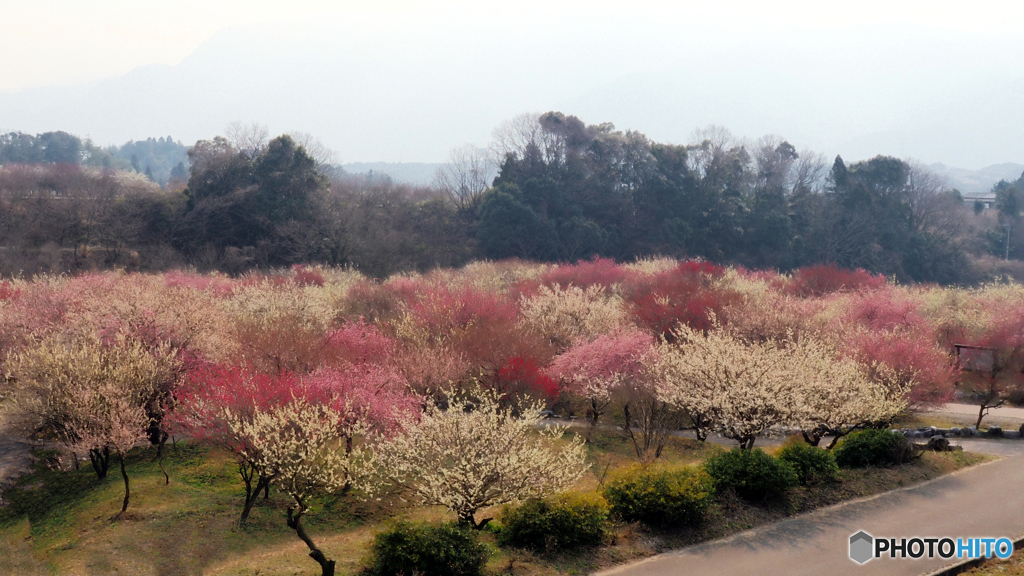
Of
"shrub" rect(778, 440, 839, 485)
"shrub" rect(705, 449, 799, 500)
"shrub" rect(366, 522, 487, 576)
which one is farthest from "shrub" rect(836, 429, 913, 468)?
"shrub" rect(366, 522, 487, 576)

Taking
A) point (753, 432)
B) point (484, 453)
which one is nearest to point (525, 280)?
point (753, 432)

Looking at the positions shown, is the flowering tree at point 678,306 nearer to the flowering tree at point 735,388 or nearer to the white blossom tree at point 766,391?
the white blossom tree at point 766,391

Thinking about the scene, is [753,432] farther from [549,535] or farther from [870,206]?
[870,206]

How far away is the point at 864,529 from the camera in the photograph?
13.2m

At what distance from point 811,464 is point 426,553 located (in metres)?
9.60

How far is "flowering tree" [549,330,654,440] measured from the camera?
21.8m

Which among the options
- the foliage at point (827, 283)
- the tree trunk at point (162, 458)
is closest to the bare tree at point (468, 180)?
the foliage at point (827, 283)

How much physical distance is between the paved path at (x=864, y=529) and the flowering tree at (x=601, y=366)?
8026 mm

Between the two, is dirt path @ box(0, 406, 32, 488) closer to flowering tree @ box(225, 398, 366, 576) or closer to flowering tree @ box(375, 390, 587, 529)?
flowering tree @ box(225, 398, 366, 576)

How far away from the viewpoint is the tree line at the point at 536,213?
4981cm

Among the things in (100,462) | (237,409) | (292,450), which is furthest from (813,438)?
(100,462)

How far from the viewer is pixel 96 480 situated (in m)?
18.2

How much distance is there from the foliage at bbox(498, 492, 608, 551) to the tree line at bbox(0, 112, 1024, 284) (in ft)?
135

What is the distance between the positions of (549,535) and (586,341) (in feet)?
45.2
